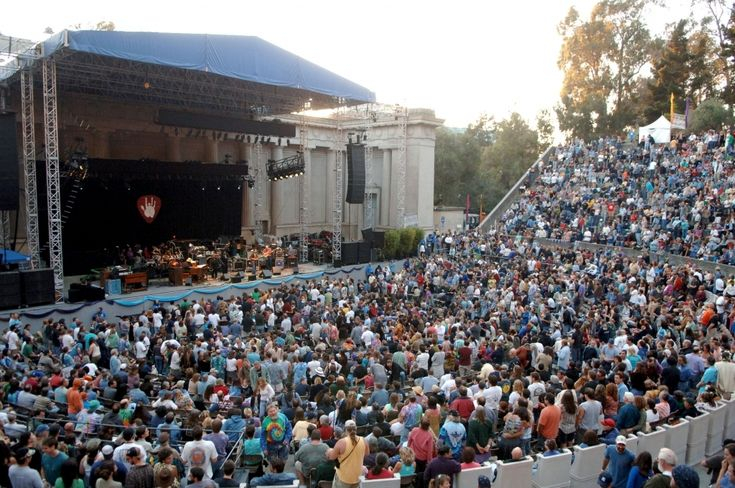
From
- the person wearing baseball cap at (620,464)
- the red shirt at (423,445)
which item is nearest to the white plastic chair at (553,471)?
the person wearing baseball cap at (620,464)

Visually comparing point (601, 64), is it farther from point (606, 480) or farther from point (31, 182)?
point (606, 480)

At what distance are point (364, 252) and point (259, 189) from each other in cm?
666

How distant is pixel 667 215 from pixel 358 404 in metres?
20.0

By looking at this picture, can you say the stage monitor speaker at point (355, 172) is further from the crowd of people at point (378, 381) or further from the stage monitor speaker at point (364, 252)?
the crowd of people at point (378, 381)

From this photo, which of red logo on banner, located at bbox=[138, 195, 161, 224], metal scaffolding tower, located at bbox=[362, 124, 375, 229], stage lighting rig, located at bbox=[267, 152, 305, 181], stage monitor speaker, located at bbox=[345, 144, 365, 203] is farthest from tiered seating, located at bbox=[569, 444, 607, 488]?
metal scaffolding tower, located at bbox=[362, 124, 375, 229]

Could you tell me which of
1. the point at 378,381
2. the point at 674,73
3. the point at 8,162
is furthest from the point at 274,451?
the point at 674,73

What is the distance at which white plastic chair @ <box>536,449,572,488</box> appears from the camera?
6.72m

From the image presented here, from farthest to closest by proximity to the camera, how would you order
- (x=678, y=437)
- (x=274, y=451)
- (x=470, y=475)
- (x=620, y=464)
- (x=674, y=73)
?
1. (x=674, y=73)
2. (x=678, y=437)
3. (x=274, y=451)
4. (x=620, y=464)
5. (x=470, y=475)

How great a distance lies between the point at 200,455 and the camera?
21.0 feet

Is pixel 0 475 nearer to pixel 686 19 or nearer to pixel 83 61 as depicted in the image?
pixel 83 61

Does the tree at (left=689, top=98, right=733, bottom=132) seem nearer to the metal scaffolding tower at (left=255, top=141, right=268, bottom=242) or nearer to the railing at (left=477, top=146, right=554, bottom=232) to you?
the railing at (left=477, top=146, right=554, bottom=232)

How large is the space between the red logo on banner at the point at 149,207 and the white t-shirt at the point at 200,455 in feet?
73.7

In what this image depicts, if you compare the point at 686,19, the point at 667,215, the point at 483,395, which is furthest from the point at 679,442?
the point at 686,19

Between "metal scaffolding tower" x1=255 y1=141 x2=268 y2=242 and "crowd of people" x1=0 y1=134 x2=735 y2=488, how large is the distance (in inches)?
456
